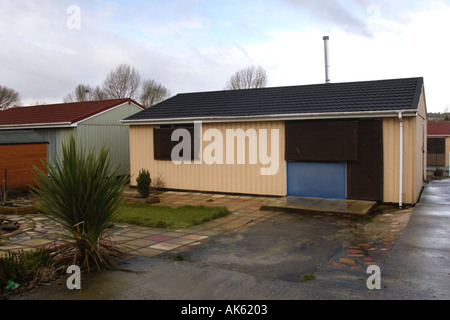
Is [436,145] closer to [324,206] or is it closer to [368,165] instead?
[368,165]

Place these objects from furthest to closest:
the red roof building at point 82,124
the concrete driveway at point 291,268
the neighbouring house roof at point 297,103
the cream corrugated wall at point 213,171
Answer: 1. the red roof building at point 82,124
2. the cream corrugated wall at point 213,171
3. the neighbouring house roof at point 297,103
4. the concrete driveway at point 291,268

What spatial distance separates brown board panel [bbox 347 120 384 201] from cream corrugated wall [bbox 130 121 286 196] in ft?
6.80

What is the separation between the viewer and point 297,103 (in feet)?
38.9

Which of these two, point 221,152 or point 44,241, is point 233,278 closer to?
point 44,241

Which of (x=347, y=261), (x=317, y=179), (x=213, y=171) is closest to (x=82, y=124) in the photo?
(x=213, y=171)

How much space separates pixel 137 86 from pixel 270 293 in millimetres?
38803

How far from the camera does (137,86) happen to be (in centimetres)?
4053

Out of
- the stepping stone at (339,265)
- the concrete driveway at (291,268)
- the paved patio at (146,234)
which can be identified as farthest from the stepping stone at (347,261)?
the paved patio at (146,234)

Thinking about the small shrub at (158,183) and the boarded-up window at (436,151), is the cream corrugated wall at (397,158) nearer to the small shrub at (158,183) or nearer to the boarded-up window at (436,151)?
the small shrub at (158,183)

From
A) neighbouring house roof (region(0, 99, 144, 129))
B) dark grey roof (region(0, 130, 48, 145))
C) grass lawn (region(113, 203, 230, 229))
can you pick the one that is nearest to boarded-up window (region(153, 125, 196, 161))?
grass lawn (region(113, 203, 230, 229))

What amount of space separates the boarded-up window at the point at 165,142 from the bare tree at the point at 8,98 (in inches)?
1564

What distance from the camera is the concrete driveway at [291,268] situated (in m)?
4.24

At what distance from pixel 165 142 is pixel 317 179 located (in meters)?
5.50

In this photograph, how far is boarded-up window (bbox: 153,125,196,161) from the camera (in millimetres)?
12977
